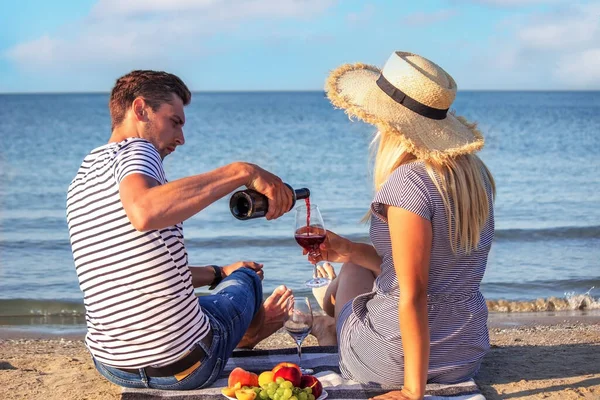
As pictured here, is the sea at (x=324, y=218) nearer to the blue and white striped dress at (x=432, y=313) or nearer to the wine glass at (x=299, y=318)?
the blue and white striped dress at (x=432, y=313)

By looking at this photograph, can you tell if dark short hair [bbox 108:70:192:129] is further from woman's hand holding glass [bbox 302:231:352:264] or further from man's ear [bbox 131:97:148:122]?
woman's hand holding glass [bbox 302:231:352:264]

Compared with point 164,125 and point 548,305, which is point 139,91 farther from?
point 548,305

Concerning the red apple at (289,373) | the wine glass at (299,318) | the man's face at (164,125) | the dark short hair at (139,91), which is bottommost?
the red apple at (289,373)

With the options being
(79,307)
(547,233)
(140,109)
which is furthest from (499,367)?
(547,233)

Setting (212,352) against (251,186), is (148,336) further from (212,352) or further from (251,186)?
(251,186)

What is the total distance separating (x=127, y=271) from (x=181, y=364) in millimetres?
587

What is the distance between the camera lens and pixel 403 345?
148 inches

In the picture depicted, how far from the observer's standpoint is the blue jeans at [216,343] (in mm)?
4117

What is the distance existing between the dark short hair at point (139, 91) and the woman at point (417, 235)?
32.7 inches

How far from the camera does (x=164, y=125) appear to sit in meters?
4.05

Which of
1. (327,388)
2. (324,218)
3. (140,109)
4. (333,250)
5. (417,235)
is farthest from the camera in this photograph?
(324,218)

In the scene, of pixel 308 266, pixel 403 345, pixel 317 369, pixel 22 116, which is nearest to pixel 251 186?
pixel 403 345

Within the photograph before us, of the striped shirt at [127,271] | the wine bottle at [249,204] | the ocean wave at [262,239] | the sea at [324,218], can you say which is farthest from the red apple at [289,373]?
the ocean wave at [262,239]

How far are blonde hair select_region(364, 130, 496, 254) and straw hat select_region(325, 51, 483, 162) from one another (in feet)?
0.18
